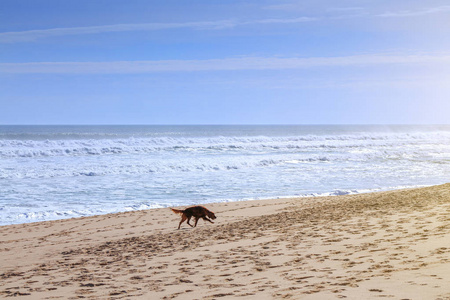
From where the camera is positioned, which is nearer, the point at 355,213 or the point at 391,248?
the point at 391,248

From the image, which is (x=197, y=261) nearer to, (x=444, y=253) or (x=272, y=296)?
(x=272, y=296)

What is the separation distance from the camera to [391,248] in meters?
6.72

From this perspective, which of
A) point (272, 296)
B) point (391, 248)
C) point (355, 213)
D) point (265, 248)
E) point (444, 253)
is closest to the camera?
point (272, 296)

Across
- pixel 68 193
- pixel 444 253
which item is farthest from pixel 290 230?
pixel 68 193

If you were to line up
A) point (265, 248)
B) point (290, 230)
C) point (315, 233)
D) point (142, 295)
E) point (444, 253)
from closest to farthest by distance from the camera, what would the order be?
point (142, 295) → point (444, 253) → point (265, 248) → point (315, 233) → point (290, 230)

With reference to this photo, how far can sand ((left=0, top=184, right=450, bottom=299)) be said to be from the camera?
525 cm

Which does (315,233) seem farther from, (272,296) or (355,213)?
(272,296)

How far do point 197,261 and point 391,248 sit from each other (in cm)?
292

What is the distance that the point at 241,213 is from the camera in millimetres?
12508

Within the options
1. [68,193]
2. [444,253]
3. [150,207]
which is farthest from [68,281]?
[68,193]

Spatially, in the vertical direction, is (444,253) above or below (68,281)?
above

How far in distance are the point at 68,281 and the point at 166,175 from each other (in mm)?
17507

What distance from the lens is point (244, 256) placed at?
7.05m

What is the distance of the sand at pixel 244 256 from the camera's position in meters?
5.25
